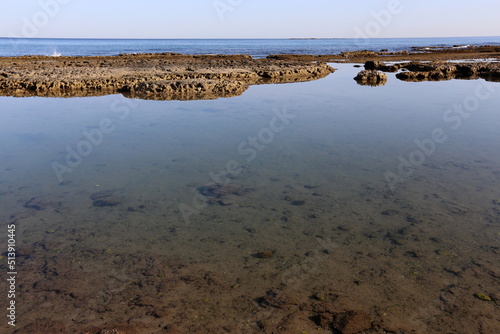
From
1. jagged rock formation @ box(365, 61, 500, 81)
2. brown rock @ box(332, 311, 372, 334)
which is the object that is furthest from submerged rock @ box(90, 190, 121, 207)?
jagged rock formation @ box(365, 61, 500, 81)

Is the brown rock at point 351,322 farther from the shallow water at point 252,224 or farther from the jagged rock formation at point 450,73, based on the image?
the jagged rock formation at point 450,73

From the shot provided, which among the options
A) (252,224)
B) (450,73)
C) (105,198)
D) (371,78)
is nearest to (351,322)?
(252,224)

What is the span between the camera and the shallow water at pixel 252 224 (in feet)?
13.0

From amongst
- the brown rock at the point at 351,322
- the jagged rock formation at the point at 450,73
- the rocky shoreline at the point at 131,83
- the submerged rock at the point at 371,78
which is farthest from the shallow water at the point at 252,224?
the jagged rock formation at the point at 450,73

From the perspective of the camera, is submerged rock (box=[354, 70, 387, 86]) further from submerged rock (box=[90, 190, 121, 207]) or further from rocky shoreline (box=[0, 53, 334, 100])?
submerged rock (box=[90, 190, 121, 207])

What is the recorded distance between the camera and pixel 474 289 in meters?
4.18

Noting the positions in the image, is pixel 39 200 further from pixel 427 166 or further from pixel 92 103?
pixel 92 103

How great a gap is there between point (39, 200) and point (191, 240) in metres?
2.91

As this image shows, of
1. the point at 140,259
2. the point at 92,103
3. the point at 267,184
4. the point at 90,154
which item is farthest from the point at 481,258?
the point at 92,103

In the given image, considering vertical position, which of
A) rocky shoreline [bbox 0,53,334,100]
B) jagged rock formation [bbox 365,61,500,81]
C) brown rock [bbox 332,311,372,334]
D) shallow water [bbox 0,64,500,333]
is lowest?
brown rock [bbox 332,311,372,334]

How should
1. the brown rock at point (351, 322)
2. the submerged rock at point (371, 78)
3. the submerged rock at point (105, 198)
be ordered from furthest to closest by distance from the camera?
the submerged rock at point (371, 78), the submerged rock at point (105, 198), the brown rock at point (351, 322)

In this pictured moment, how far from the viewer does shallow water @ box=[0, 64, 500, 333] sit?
3969 mm

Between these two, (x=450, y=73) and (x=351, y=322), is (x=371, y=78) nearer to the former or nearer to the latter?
(x=450, y=73)

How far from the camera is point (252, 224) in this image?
5.60m
